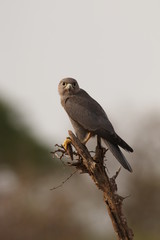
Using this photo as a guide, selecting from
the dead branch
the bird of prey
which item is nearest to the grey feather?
the bird of prey

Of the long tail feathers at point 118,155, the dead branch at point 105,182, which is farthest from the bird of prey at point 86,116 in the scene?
the dead branch at point 105,182

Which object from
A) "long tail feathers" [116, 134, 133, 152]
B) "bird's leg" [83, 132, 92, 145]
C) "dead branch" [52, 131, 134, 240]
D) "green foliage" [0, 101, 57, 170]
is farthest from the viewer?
"green foliage" [0, 101, 57, 170]

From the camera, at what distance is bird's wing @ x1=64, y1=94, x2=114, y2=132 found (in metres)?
12.8

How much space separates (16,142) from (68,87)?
43.5 m

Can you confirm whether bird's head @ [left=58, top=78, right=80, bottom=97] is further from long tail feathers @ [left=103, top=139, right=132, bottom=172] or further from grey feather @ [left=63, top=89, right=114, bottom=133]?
long tail feathers @ [left=103, top=139, right=132, bottom=172]

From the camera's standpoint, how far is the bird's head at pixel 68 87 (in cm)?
1395

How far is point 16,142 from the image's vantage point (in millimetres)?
57188

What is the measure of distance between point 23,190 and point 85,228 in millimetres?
4075

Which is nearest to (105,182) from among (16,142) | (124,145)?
(124,145)

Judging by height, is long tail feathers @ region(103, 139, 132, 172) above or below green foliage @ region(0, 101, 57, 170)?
below

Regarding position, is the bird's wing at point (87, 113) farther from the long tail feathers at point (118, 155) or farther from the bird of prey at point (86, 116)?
the long tail feathers at point (118, 155)

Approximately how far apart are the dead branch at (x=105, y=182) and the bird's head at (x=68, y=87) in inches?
97.7

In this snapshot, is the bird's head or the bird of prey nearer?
the bird of prey

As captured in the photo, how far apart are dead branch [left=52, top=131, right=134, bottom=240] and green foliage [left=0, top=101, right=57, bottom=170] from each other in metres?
44.4
